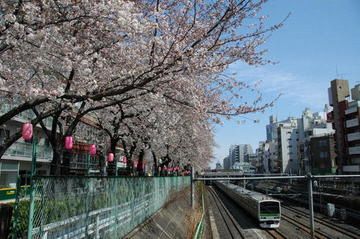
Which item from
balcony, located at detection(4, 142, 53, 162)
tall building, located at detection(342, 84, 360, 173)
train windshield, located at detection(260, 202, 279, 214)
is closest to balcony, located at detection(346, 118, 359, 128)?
tall building, located at detection(342, 84, 360, 173)

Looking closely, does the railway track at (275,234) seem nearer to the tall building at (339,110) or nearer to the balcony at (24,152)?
the balcony at (24,152)

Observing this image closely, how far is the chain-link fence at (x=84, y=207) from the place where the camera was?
6012mm

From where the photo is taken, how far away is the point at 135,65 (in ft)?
29.5

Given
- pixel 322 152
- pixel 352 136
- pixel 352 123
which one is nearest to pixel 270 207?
pixel 352 136

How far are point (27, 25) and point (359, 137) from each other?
61.6 metres

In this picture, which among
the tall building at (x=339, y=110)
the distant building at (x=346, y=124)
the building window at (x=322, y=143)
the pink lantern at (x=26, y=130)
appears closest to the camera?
the pink lantern at (x=26, y=130)

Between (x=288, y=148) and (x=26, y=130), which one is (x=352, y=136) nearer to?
(x=288, y=148)

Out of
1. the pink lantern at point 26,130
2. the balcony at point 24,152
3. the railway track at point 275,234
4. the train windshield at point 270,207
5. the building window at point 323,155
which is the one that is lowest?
the railway track at point 275,234

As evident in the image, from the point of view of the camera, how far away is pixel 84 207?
25.6ft

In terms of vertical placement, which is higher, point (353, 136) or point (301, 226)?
point (353, 136)

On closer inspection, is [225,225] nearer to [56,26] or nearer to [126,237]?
[126,237]

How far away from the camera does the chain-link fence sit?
19.7ft

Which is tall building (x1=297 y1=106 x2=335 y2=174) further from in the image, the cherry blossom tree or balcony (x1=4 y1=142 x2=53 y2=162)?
the cherry blossom tree

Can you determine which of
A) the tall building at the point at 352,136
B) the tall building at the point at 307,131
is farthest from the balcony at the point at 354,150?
the tall building at the point at 307,131
